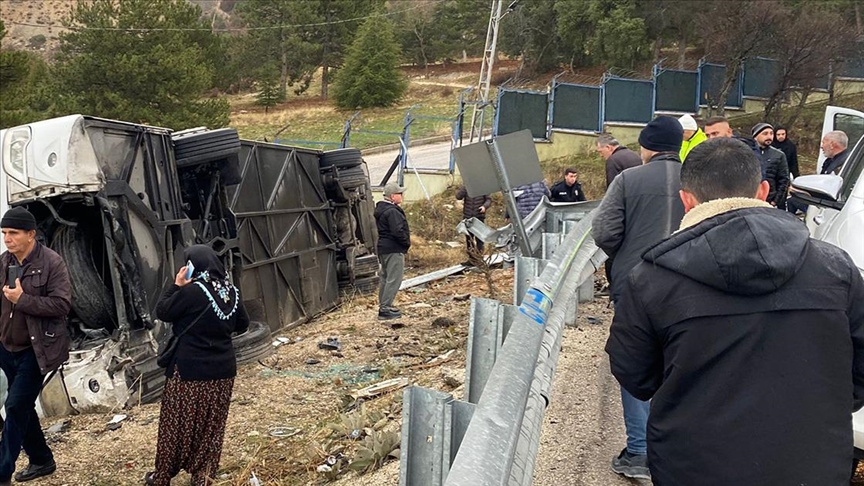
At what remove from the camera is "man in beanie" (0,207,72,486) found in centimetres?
472

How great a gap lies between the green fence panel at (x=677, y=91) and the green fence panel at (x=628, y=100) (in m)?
0.45

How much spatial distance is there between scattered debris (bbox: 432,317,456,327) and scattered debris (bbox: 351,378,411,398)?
2242 mm

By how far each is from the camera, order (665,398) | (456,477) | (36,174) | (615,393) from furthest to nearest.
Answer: (36,174) < (615,393) < (665,398) < (456,477)

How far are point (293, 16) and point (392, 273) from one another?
45835 mm

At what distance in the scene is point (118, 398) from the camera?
251 inches

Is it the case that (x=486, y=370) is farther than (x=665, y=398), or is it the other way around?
(x=486, y=370)

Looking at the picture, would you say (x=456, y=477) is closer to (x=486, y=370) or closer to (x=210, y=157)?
(x=486, y=370)

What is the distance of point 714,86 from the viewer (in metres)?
23.1

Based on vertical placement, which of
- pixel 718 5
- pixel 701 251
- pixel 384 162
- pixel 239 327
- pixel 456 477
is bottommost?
pixel 384 162

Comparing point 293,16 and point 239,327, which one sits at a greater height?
point 293,16

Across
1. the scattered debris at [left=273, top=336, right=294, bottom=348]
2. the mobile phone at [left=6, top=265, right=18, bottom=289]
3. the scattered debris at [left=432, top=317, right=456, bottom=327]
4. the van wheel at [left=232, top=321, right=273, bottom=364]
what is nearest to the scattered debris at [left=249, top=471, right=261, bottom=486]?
the mobile phone at [left=6, top=265, right=18, bottom=289]

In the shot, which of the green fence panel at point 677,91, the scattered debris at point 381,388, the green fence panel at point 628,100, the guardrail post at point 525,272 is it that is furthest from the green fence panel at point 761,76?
the guardrail post at point 525,272

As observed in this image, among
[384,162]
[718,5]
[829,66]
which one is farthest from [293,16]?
[829,66]

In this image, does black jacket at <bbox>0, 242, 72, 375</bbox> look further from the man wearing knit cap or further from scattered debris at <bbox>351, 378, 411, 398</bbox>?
the man wearing knit cap
